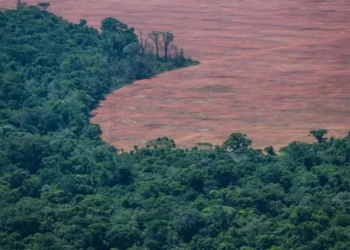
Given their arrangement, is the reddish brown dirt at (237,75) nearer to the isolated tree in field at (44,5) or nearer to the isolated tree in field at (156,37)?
the isolated tree in field at (44,5)

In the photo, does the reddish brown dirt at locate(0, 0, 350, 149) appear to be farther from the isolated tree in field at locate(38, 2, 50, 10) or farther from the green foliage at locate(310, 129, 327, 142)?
the green foliage at locate(310, 129, 327, 142)

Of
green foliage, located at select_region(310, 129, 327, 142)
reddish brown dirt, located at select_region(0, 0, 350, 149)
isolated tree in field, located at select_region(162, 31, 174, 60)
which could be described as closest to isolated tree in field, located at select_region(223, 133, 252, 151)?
reddish brown dirt, located at select_region(0, 0, 350, 149)

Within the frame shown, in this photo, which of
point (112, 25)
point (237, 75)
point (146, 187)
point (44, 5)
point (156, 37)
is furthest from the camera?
point (44, 5)

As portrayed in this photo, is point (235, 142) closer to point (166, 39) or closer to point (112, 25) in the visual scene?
point (166, 39)

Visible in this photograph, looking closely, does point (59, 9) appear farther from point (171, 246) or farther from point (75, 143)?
point (171, 246)

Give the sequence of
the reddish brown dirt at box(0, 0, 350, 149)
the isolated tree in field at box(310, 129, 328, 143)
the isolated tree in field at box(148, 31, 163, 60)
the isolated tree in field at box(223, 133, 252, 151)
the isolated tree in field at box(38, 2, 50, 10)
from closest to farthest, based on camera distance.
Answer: the isolated tree in field at box(223, 133, 252, 151)
the isolated tree in field at box(310, 129, 328, 143)
the reddish brown dirt at box(0, 0, 350, 149)
the isolated tree in field at box(148, 31, 163, 60)
the isolated tree in field at box(38, 2, 50, 10)

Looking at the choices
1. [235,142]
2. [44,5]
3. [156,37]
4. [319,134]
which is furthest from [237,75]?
[44,5]

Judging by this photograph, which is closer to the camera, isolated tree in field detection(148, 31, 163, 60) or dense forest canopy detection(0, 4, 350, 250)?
dense forest canopy detection(0, 4, 350, 250)
